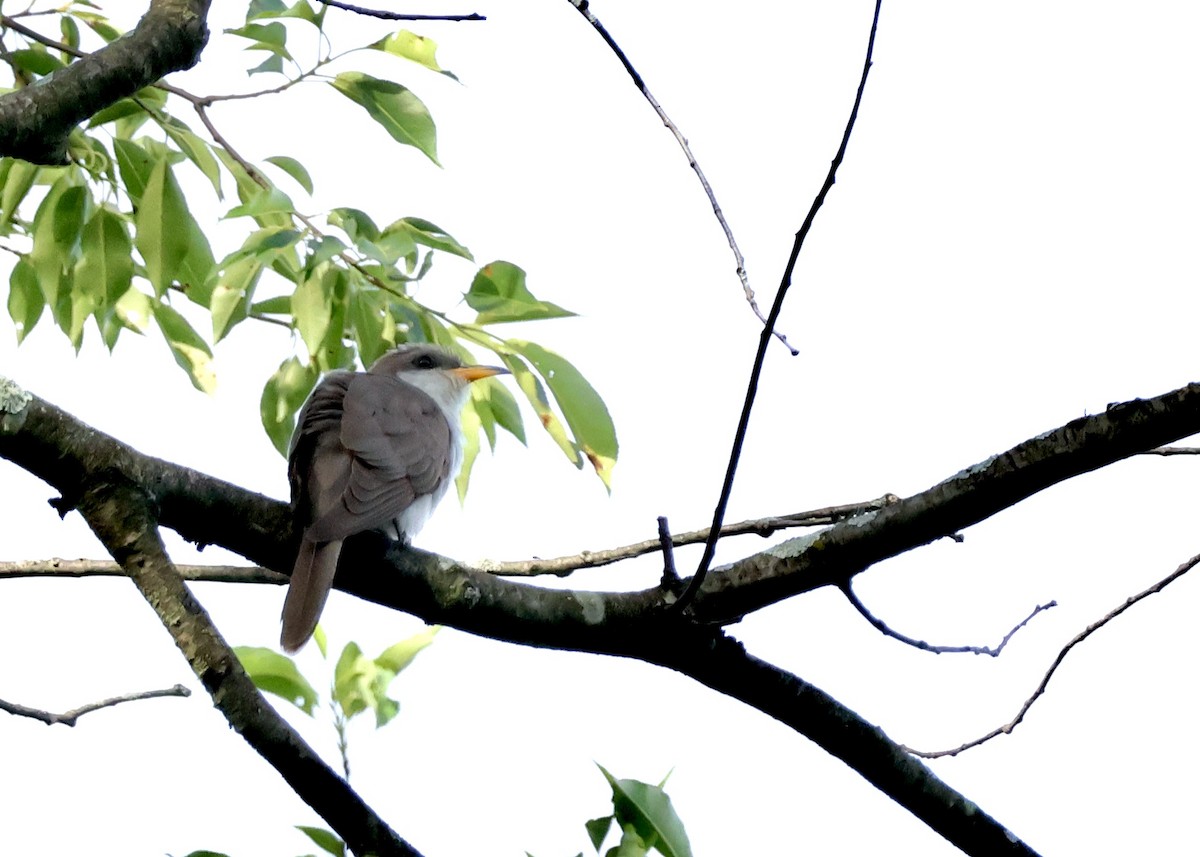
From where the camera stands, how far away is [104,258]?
3426mm

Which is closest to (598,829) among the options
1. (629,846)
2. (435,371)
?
(629,846)

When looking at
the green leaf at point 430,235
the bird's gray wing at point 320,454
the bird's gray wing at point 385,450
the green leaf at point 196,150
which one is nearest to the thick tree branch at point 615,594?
the bird's gray wing at point 320,454

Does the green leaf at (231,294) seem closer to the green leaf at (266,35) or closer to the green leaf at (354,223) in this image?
the green leaf at (354,223)

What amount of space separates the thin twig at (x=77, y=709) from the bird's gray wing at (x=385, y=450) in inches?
27.1

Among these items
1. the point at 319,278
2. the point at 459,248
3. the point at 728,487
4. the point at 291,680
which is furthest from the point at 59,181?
the point at 728,487

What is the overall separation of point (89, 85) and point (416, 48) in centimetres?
84

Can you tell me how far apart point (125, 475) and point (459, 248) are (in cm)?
98

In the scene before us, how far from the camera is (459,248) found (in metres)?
3.34

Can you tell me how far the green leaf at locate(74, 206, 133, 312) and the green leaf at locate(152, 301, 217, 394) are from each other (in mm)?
343

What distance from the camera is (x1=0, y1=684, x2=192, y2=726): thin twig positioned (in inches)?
113

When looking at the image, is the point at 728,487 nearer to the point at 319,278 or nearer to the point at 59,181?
the point at 319,278

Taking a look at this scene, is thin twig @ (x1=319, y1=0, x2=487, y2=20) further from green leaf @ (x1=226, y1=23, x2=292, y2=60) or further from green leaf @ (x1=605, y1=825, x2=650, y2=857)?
green leaf @ (x1=605, y1=825, x2=650, y2=857)

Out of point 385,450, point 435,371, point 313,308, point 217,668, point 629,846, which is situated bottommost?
point 629,846

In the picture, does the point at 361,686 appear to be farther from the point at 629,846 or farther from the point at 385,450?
the point at 385,450
